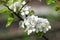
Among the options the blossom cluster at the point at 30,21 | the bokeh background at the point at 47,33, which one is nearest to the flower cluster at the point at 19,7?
the blossom cluster at the point at 30,21

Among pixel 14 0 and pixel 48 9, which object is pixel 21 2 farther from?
pixel 48 9

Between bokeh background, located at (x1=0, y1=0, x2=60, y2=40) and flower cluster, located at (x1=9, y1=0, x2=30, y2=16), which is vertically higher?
bokeh background, located at (x1=0, y1=0, x2=60, y2=40)

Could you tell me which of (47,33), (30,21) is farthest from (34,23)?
(47,33)

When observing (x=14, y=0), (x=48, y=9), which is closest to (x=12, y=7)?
(x=14, y=0)

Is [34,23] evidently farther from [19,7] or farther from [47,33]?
[47,33]

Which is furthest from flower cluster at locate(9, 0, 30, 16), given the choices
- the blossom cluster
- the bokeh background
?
the bokeh background

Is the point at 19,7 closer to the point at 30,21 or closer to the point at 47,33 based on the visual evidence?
the point at 30,21

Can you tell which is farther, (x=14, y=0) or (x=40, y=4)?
(x=40, y=4)

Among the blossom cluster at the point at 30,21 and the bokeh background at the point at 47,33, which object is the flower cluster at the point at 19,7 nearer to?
the blossom cluster at the point at 30,21

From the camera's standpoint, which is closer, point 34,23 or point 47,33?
point 34,23

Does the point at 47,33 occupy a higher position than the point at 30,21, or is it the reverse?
the point at 47,33

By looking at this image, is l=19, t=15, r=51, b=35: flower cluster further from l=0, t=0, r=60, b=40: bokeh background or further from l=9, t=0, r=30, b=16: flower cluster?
l=0, t=0, r=60, b=40: bokeh background
